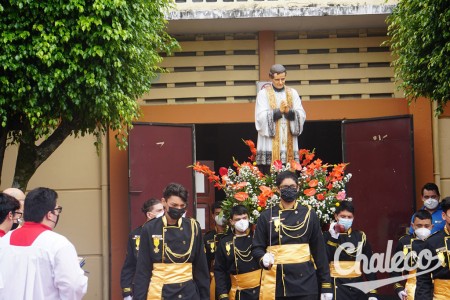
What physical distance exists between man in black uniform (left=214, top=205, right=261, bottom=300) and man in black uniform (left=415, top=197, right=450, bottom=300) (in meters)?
2.30

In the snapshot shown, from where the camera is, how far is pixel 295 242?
29.4 feet

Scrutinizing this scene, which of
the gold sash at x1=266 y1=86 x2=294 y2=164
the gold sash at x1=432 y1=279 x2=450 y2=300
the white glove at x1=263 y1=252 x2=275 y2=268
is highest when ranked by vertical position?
the gold sash at x1=266 y1=86 x2=294 y2=164

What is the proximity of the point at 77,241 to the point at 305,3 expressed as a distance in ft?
15.8

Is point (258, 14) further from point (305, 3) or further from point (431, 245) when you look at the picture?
point (431, 245)

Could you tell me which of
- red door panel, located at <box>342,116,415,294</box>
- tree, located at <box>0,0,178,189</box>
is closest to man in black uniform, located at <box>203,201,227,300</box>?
tree, located at <box>0,0,178,189</box>

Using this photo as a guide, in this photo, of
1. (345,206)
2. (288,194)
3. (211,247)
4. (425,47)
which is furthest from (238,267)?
(425,47)

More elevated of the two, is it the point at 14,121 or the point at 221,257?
the point at 14,121

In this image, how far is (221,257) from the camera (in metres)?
10.6

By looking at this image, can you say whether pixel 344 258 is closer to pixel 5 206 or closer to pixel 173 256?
pixel 173 256

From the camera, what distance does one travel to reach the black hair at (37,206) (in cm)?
720

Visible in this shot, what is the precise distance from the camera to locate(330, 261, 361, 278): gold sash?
10.7 meters

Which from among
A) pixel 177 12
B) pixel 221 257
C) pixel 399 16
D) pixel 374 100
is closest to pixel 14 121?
pixel 221 257

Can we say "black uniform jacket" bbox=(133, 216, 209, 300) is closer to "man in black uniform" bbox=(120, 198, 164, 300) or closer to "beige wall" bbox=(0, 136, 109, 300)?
"man in black uniform" bbox=(120, 198, 164, 300)

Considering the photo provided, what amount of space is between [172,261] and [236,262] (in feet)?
6.03
